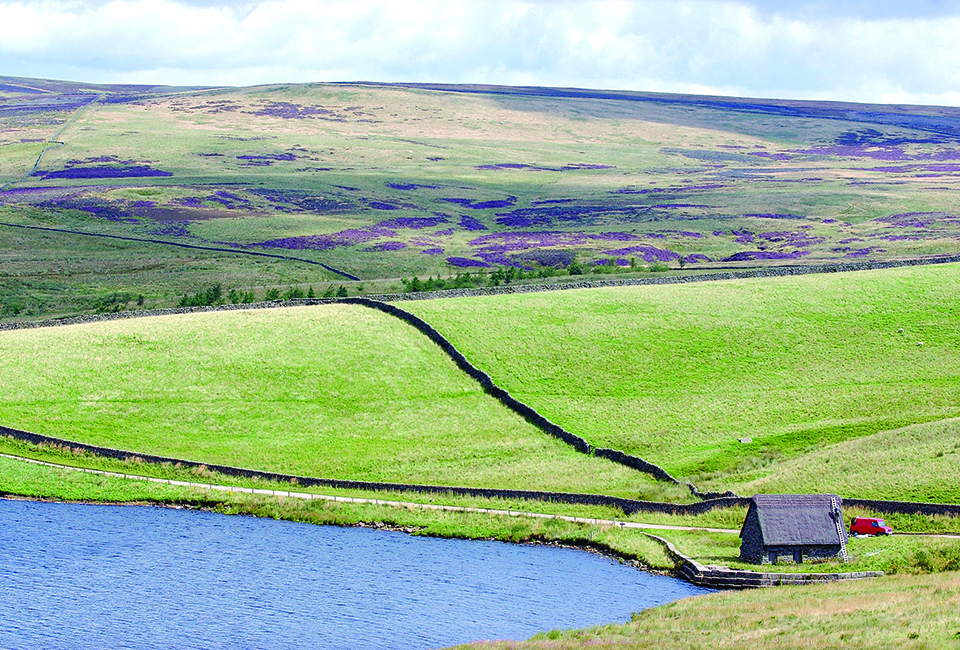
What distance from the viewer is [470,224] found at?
180 meters

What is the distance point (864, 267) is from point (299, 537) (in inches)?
2851

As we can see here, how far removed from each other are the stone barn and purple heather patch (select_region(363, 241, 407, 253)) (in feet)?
362

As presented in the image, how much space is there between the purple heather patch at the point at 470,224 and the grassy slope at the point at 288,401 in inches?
3485

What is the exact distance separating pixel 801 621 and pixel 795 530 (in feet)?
36.2

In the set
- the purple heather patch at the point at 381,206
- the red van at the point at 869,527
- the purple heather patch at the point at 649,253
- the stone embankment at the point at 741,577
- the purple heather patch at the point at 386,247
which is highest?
the purple heather patch at the point at 381,206

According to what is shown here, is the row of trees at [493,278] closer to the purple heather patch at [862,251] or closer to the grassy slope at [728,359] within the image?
the grassy slope at [728,359]

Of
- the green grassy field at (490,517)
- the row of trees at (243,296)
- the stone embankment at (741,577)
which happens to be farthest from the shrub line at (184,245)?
the stone embankment at (741,577)

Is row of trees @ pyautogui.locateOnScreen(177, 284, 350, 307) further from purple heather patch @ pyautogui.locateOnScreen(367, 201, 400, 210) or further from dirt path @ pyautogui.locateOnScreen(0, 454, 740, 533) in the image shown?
purple heather patch @ pyautogui.locateOnScreen(367, 201, 400, 210)

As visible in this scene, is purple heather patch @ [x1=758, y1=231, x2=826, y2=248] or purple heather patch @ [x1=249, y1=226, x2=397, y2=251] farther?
purple heather patch @ [x1=249, y1=226, x2=397, y2=251]

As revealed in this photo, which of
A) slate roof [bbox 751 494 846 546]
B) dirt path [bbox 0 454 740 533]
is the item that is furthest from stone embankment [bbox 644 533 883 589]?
dirt path [bbox 0 454 740 533]

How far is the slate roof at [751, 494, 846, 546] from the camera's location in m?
47.5

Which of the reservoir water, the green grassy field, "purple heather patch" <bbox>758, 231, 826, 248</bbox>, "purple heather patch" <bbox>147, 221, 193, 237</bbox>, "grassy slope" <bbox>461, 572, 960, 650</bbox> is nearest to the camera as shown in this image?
"grassy slope" <bbox>461, 572, 960, 650</bbox>

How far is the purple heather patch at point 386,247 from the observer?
15488 centimetres

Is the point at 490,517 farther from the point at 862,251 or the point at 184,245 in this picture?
the point at 184,245
